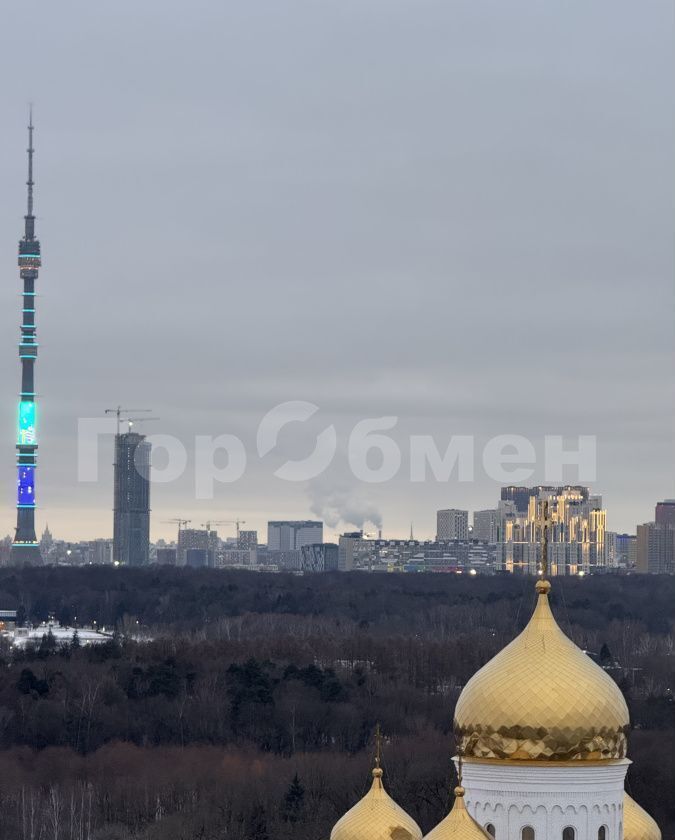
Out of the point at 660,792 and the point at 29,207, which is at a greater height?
the point at 29,207

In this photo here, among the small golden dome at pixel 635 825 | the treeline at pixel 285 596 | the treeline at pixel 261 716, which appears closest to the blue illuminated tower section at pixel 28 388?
the treeline at pixel 285 596

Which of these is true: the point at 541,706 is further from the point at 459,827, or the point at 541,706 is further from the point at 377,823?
the point at 377,823

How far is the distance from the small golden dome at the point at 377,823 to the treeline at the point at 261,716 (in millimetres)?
23308

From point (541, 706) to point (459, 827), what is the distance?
1.79 m

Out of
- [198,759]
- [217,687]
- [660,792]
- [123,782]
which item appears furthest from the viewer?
[217,687]

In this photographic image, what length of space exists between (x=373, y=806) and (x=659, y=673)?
194ft

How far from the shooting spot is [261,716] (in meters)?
78.8

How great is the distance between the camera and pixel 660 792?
199ft

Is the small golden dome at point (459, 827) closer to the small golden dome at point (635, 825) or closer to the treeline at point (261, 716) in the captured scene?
the small golden dome at point (635, 825)

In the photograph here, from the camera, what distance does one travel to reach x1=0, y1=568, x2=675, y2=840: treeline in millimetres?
60594

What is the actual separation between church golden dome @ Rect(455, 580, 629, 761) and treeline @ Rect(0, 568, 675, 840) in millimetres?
24664

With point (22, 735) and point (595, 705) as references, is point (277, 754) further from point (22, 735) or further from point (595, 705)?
point (595, 705)

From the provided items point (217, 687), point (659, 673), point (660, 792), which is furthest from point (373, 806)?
point (659, 673)

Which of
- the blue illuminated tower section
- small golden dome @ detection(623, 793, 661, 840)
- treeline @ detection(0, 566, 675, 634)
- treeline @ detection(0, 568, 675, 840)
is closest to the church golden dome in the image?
small golden dome @ detection(623, 793, 661, 840)
